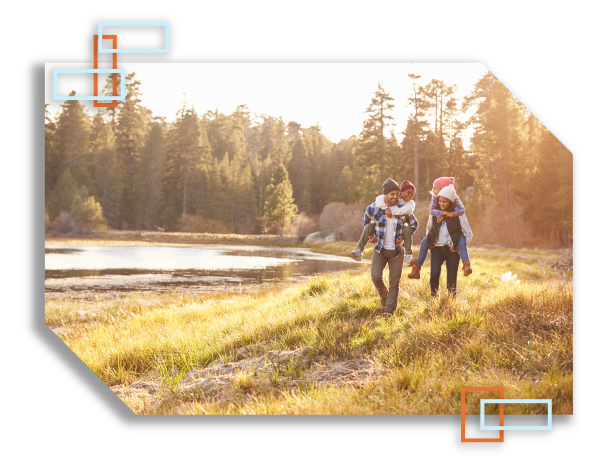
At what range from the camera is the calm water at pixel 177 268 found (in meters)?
15.2

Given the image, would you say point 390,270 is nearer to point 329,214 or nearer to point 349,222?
point 349,222

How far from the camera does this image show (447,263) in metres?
6.02

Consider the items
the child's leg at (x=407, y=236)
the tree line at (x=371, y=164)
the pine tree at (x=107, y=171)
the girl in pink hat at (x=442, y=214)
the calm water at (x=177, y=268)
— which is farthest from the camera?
the pine tree at (x=107, y=171)

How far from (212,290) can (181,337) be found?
8111 mm

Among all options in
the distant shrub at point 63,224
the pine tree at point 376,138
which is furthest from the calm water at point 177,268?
the distant shrub at point 63,224

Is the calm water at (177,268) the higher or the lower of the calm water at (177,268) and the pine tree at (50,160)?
the lower

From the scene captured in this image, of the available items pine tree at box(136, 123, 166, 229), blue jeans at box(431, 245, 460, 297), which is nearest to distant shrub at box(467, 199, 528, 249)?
blue jeans at box(431, 245, 460, 297)

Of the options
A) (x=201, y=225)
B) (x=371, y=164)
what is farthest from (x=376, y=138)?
(x=201, y=225)

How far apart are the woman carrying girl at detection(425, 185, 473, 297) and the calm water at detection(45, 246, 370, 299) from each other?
880 centimetres

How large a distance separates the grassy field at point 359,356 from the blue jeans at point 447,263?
0.28m

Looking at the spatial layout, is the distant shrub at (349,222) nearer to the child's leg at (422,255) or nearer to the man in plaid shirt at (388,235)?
the child's leg at (422,255)

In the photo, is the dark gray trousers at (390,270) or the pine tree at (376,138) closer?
the dark gray trousers at (390,270)

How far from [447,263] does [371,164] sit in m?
7.15
